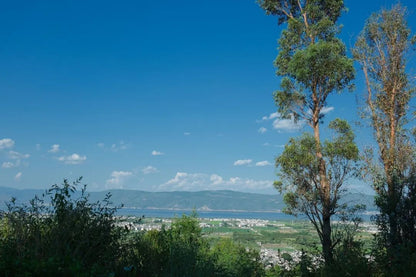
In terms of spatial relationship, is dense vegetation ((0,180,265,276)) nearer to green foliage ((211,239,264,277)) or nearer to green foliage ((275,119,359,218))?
green foliage ((211,239,264,277))

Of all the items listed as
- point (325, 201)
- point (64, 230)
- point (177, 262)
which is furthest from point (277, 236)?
point (64, 230)

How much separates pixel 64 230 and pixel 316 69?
957 cm

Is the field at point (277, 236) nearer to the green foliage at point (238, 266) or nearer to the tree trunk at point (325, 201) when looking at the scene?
the tree trunk at point (325, 201)

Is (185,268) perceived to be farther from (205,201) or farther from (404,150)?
(205,201)

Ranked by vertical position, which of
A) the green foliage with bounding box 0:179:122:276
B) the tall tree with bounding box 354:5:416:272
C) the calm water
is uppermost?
the tall tree with bounding box 354:5:416:272

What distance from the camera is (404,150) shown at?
10.0 m

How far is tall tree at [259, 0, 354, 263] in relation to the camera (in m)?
10.7

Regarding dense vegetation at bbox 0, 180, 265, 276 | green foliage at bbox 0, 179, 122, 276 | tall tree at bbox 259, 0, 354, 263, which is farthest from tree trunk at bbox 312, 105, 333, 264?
green foliage at bbox 0, 179, 122, 276

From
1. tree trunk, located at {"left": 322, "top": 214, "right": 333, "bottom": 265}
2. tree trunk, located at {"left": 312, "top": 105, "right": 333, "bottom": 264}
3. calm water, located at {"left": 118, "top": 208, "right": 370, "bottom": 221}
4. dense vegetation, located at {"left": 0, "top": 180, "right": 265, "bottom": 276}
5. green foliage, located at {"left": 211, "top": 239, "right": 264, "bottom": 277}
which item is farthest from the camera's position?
tree trunk, located at {"left": 312, "top": 105, "right": 333, "bottom": 264}

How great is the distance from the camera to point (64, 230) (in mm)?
4953

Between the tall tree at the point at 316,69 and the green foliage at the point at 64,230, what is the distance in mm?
6891

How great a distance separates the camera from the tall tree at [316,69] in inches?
423

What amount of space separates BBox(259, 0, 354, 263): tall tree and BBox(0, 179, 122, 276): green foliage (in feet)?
22.6

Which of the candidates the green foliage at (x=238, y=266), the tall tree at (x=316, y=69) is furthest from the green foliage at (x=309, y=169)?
the green foliage at (x=238, y=266)
